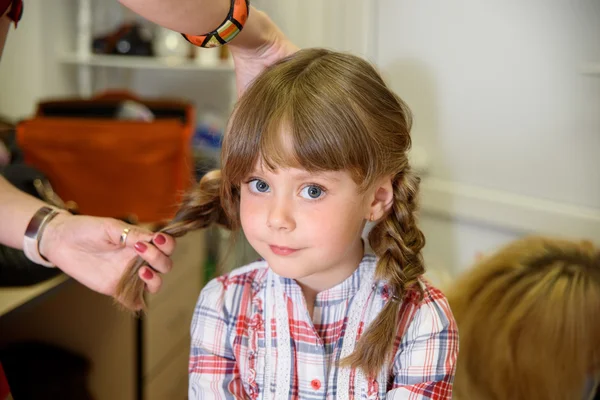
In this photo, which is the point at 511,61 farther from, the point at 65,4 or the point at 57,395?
the point at 65,4

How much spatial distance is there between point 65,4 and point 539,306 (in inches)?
78.3

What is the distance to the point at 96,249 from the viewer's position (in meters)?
1.00

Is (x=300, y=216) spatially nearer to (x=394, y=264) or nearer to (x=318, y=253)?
(x=318, y=253)

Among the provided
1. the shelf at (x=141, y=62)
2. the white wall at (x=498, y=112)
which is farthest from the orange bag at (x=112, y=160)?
the white wall at (x=498, y=112)

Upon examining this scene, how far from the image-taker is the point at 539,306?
117cm

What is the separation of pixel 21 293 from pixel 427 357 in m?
0.82

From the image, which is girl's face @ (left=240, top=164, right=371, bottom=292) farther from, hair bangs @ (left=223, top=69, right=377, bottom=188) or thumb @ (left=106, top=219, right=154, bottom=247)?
thumb @ (left=106, top=219, right=154, bottom=247)

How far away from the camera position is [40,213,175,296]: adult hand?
37.3 inches

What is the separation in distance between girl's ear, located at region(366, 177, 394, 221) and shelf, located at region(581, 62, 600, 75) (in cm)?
73

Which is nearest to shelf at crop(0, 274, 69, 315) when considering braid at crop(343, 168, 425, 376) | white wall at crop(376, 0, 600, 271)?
braid at crop(343, 168, 425, 376)

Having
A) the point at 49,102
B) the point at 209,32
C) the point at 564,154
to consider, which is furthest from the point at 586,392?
the point at 49,102

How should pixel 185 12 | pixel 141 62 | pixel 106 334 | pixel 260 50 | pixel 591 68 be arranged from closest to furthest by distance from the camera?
pixel 185 12
pixel 260 50
pixel 591 68
pixel 106 334
pixel 141 62

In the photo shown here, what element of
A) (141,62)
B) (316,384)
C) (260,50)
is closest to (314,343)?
(316,384)

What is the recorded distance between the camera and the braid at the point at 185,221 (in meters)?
0.95
